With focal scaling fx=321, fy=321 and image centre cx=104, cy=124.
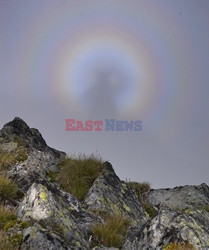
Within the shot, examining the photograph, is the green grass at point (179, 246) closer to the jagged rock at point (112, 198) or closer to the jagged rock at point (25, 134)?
the jagged rock at point (112, 198)

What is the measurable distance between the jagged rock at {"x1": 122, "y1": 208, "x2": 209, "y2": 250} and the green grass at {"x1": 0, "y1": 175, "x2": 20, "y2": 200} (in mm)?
4997

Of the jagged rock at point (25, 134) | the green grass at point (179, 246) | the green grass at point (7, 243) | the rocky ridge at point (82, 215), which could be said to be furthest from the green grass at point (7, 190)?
the green grass at point (179, 246)

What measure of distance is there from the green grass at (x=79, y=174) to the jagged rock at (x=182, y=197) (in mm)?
5188

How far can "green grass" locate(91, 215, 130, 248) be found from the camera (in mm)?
10281

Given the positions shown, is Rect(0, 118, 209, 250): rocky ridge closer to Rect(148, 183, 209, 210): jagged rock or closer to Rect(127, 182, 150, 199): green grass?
Rect(127, 182, 150, 199): green grass

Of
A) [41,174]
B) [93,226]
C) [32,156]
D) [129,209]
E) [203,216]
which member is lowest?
[93,226]

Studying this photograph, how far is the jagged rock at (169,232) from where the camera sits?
923 cm

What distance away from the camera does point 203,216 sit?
37.2 ft

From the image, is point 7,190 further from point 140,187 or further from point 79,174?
point 140,187

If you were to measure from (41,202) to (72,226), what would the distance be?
50.4 inches

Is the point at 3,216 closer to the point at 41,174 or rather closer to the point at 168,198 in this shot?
the point at 41,174

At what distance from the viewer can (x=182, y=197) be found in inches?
847

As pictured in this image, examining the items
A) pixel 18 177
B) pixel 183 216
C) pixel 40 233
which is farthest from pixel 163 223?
pixel 18 177

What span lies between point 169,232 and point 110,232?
6.79ft
